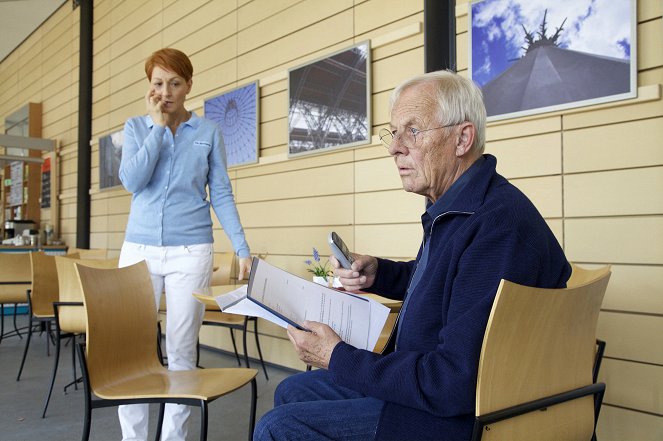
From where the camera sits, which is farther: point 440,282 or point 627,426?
point 627,426

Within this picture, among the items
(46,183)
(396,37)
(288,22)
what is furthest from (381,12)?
(46,183)

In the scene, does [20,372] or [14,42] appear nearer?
[20,372]

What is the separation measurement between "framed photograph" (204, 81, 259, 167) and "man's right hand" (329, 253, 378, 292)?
10.00 ft

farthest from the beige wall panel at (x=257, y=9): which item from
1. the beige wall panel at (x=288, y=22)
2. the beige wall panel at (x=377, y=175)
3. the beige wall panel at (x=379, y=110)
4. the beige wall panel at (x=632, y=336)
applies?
the beige wall panel at (x=632, y=336)

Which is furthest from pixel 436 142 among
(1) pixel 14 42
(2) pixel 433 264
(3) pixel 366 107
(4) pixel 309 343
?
(1) pixel 14 42

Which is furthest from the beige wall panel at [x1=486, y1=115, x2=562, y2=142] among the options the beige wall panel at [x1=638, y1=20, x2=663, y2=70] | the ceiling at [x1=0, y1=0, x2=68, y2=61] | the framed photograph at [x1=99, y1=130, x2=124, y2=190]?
the ceiling at [x1=0, y1=0, x2=68, y2=61]

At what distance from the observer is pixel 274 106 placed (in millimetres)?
4363

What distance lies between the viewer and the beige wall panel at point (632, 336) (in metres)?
2.36

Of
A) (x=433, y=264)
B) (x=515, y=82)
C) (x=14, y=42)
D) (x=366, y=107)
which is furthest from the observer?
(x=14, y=42)

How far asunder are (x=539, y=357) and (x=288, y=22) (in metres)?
3.74

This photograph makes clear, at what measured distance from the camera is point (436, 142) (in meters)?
1.30

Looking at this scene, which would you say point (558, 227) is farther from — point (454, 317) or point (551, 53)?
point (454, 317)

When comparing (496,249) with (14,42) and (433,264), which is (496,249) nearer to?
(433,264)

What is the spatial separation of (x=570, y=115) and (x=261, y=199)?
8.50ft
